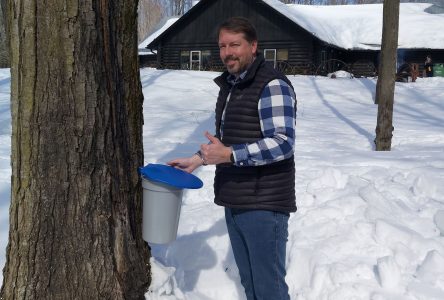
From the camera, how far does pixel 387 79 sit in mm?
7336

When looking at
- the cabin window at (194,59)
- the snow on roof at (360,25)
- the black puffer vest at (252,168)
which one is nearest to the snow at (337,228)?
the black puffer vest at (252,168)

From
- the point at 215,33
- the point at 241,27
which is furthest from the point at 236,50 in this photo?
the point at 215,33

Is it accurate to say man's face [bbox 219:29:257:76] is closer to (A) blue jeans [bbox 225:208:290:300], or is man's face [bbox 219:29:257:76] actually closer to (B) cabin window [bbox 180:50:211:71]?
(A) blue jeans [bbox 225:208:290:300]

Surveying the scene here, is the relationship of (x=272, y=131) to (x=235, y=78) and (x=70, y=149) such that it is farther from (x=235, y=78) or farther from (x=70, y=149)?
(x=70, y=149)

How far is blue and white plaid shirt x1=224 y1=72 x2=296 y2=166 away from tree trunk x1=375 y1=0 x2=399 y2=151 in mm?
5139

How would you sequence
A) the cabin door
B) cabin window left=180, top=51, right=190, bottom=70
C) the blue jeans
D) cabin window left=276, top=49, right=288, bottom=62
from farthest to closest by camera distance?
1. cabin window left=180, top=51, right=190, bottom=70
2. the cabin door
3. cabin window left=276, top=49, right=288, bottom=62
4. the blue jeans

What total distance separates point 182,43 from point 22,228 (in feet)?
80.1

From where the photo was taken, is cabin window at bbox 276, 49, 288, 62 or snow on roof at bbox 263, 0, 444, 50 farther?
cabin window at bbox 276, 49, 288, 62

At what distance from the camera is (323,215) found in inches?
164

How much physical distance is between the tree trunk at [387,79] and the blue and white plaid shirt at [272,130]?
5.14 m

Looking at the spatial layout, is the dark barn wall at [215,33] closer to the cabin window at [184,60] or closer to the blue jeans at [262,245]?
the cabin window at [184,60]

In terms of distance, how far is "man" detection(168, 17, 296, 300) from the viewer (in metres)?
2.21

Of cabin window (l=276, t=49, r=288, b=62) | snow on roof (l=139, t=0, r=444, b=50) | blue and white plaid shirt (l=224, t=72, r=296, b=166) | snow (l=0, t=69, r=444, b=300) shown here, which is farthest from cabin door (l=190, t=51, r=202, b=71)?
blue and white plaid shirt (l=224, t=72, r=296, b=166)

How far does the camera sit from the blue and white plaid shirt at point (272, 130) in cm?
218
